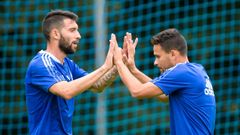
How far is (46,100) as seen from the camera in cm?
736

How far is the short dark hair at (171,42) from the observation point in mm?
7301

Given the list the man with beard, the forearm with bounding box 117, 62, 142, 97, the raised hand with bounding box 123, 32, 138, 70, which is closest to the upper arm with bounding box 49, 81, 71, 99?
the man with beard

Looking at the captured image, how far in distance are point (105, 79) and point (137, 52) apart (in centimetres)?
398

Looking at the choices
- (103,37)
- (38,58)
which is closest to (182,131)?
(38,58)

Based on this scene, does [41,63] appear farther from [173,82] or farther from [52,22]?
[173,82]

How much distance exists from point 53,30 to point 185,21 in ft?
14.2

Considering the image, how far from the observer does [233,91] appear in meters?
11.6

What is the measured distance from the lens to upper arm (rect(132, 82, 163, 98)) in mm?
7219

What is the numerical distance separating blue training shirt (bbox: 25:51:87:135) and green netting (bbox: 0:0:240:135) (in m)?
4.16

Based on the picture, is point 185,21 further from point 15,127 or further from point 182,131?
point 182,131

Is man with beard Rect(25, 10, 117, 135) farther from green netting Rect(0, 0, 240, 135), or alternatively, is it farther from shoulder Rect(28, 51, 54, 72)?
green netting Rect(0, 0, 240, 135)

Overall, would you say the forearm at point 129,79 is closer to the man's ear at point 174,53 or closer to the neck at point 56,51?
the man's ear at point 174,53

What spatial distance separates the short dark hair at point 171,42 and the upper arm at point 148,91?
0.95ft

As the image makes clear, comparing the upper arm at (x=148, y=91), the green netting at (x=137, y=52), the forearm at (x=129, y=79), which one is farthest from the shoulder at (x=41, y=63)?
the green netting at (x=137, y=52)
